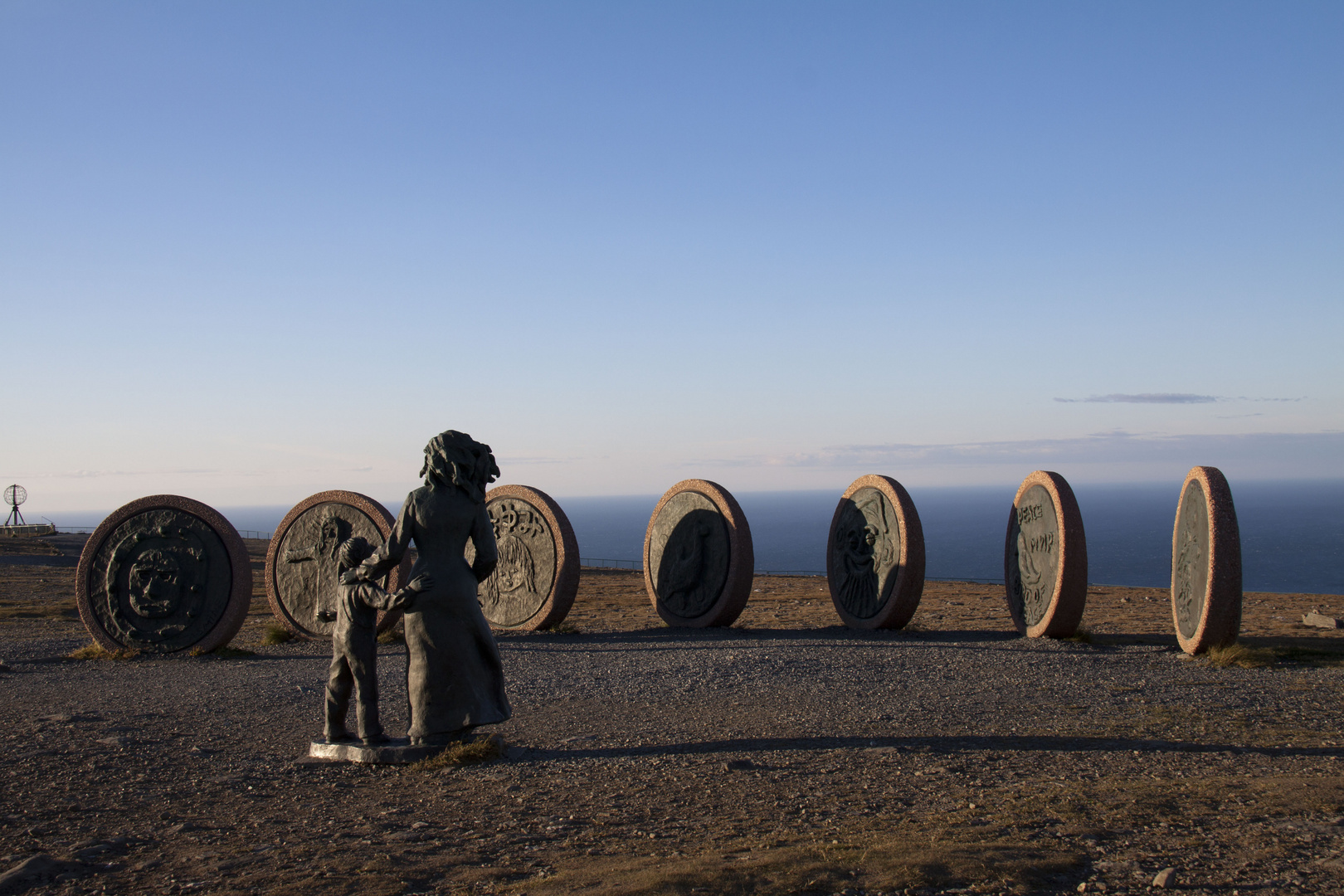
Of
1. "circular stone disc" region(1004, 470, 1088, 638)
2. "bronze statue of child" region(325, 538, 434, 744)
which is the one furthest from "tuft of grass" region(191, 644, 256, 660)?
"circular stone disc" region(1004, 470, 1088, 638)

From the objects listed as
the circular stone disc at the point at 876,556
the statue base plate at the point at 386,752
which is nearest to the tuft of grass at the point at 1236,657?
the circular stone disc at the point at 876,556

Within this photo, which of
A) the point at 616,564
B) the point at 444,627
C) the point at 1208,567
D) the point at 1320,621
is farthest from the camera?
the point at 616,564

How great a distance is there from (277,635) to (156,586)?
2.09 m

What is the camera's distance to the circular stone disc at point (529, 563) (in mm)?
14023

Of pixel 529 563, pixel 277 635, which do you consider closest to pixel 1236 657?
pixel 529 563

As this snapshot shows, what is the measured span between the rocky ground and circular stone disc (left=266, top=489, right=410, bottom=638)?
251 cm

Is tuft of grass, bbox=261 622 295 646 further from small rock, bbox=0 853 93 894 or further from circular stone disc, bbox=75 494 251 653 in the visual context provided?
small rock, bbox=0 853 93 894

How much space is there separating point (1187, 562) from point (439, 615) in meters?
8.64

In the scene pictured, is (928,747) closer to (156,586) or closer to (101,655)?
(156,586)

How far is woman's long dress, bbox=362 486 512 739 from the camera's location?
21.1 feet

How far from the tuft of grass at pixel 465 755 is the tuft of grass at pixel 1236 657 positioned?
7580mm

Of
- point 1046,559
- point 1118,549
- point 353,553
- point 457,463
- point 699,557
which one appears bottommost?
point 1118,549

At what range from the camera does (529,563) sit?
1449 centimetres

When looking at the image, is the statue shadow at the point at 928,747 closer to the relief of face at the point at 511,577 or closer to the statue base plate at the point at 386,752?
the statue base plate at the point at 386,752
